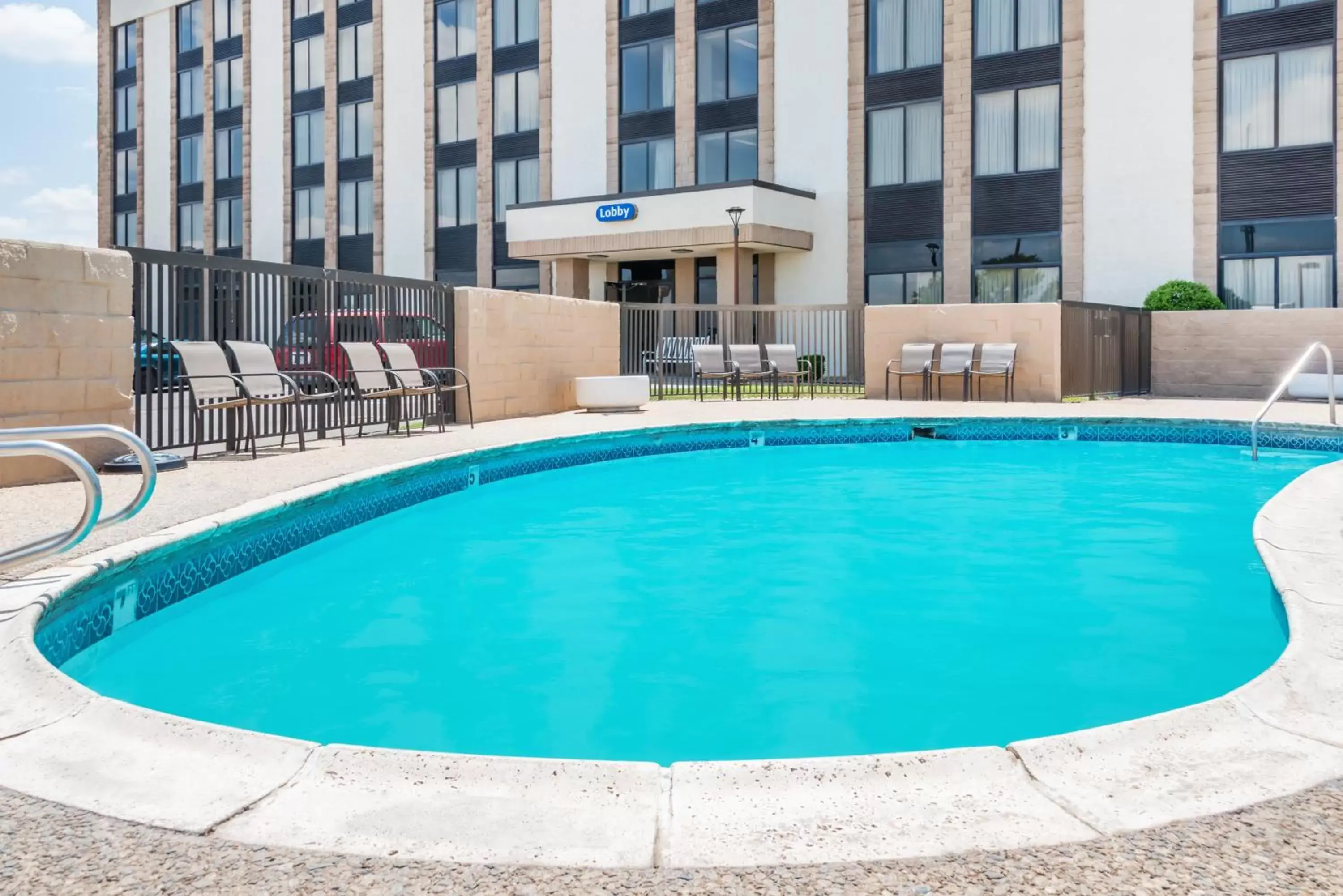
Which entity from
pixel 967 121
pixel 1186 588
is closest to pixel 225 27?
pixel 967 121

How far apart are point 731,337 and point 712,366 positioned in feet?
15.0

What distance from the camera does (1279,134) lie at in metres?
20.5

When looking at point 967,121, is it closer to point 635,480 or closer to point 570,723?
point 635,480

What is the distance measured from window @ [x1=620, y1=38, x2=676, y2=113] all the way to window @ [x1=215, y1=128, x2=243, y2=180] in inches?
596

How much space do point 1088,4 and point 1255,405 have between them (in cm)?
1077

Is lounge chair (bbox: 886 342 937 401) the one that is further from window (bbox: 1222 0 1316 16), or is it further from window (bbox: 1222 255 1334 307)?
window (bbox: 1222 0 1316 16)

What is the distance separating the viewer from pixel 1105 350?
1758cm

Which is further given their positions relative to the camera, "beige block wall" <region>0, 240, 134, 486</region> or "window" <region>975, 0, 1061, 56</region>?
"window" <region>975, 0, 1061, 56</region>

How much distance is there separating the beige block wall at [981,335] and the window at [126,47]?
109 feet

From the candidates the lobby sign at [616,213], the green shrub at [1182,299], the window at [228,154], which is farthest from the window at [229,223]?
the green shrub at [1182,299]

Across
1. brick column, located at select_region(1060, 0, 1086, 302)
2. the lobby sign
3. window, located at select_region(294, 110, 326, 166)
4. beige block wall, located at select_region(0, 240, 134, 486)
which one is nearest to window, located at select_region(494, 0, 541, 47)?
the lobby sign

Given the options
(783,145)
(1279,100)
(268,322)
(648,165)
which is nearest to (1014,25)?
(1279,100)

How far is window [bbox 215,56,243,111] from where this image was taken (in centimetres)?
3594

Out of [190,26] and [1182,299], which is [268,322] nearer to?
[1182,299]
